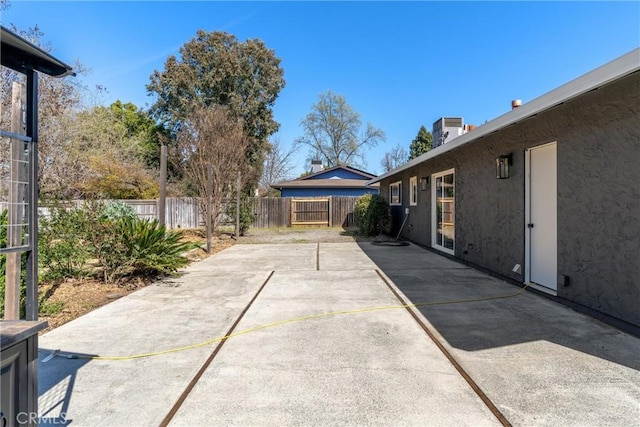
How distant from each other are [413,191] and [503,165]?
228 inches

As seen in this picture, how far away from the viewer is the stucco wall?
3.39 meters

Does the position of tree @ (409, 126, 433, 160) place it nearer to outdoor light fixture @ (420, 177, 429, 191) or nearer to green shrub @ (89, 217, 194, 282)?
outdoor light fixture @ (420, 177, 429, 191)

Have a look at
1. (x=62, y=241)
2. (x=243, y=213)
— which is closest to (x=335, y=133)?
(x=243, y=213)

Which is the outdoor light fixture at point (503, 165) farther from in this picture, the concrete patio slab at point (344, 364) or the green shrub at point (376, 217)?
the green shrub at point (376, 217)

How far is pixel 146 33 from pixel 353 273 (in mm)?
9720

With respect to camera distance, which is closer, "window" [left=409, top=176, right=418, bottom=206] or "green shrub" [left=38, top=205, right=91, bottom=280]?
"green shrub" [left=38, top=205, right=91, bottom=280]

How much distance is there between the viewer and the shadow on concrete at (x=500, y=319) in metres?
3.14

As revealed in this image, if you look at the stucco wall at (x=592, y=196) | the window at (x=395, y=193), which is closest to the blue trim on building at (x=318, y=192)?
the window at (x=395, y=193)

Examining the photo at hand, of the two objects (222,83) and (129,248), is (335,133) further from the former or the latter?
(129,248)

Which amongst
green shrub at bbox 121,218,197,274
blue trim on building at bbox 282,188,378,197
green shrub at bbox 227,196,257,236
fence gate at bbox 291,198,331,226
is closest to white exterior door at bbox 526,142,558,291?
green shrub at bbox 121,218,197,274

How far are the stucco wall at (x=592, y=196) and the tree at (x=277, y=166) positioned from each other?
2652cm

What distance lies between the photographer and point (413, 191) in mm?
11641

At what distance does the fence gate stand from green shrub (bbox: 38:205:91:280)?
14.0m

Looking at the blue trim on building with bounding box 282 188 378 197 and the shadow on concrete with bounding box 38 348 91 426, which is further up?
the blue trim on building with bounding box 282 188 378 197
